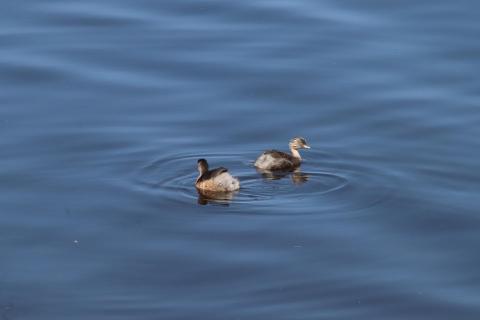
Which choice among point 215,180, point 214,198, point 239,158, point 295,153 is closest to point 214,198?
point 214,198

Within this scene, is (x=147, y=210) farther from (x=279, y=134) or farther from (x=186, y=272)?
(x=279, y=134)

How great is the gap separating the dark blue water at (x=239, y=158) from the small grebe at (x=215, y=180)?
0.19 meters

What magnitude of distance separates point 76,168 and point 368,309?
537cm

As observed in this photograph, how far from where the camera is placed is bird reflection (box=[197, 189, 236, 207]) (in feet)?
53.0

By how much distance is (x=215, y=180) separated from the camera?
15977 mm

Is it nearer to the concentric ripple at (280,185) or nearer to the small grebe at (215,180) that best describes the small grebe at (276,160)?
the concentric ripple at (280,185)

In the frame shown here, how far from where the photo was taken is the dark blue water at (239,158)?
43.8ft

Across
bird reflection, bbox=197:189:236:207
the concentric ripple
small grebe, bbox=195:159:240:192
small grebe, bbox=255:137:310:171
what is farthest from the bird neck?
bird reflection, bbox=197:189:236:207

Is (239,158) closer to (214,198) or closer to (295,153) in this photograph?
(295,153)

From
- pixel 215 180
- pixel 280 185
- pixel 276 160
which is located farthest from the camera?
pixel 276 160

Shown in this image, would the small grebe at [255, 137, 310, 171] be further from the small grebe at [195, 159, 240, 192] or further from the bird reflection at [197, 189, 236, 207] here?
the bird reflection at [197, 189, 236, 207]

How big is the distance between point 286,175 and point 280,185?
33cm

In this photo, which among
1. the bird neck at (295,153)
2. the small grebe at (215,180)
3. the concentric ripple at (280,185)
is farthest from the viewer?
the bird neck at (295,153)

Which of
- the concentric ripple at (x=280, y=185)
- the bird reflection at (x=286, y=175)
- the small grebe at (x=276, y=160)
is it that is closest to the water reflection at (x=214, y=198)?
the concentric ripple at (x=280, y=185)
